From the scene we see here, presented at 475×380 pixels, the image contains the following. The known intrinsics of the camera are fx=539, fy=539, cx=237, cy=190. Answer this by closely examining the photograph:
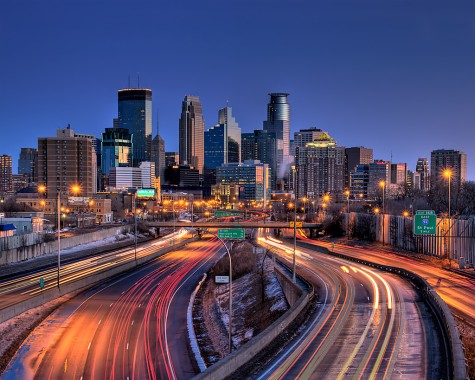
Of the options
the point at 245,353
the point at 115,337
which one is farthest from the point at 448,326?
the point at 115,337

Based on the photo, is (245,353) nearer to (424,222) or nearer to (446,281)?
(446,281)

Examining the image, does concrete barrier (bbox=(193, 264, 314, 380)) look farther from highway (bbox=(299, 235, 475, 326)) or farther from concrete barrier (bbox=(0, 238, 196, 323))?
concrete barrier (bbox=(0, 238, 196, 323))

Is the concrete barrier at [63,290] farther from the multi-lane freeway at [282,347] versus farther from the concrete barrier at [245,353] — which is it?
the concrete barrier at [245,353]

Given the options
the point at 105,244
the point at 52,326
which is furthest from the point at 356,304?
the point at 105,244

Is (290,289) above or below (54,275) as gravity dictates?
above

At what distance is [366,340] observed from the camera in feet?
94.0

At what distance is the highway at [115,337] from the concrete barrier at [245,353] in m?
7.40

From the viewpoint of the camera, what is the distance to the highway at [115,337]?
113 feet

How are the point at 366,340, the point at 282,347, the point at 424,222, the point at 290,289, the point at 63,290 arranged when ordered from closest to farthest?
the point at 282,347
the point at 366,340
the point at 290,289
the point at 63,290
the point at 424,222

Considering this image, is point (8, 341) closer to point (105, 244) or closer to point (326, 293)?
point (326, 293)

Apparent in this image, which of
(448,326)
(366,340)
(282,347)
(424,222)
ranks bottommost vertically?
(282,347)

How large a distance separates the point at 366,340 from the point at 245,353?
7.12 metres

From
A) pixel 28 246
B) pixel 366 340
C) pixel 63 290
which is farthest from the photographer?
pixel 28 246

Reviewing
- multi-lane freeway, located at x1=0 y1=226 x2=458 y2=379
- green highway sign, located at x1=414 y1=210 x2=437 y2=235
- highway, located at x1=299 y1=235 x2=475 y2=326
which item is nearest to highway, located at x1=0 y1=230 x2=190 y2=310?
multi-lane freeway, located at x1=0 y1=226 x2=458 y2=379
